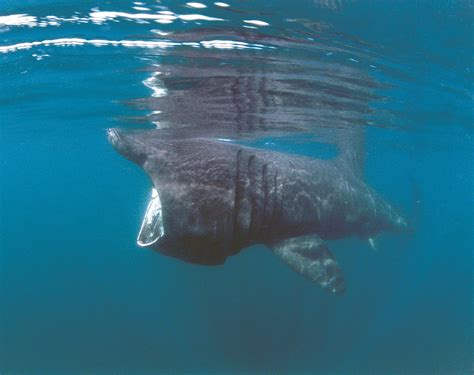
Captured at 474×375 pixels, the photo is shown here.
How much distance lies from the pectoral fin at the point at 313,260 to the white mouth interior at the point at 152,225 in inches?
83.5

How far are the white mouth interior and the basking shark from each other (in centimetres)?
2

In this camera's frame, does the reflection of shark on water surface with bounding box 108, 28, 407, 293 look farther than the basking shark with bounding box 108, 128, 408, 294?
Yes

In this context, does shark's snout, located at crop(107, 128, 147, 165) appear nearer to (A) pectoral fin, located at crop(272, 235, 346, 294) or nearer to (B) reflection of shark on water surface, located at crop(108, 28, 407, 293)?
(B) reflection of shark on water surface, located at crop(108, 28, 407, 293)

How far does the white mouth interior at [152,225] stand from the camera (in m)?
7.06

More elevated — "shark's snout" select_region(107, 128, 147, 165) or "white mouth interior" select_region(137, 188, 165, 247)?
"shark's snout" select_region(107, 128, 147, 165)

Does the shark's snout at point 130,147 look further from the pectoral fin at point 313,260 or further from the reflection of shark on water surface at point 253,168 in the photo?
the pectoral fin at point 313,260

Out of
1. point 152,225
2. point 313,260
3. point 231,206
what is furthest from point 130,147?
point 313,260

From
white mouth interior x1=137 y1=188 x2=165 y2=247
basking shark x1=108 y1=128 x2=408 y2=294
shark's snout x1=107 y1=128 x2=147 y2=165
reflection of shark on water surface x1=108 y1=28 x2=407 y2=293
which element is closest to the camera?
basking shark x1=108 y1=128 x2=408 y2=294

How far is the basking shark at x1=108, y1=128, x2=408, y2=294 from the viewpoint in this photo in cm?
655

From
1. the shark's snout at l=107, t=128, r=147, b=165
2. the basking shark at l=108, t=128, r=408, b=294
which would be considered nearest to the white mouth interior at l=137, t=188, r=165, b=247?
the basking shark at l=108, t=128, r=408, b=294

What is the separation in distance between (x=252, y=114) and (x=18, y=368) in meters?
18.5

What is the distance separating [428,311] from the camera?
31.0 metres

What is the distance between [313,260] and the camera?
693cm

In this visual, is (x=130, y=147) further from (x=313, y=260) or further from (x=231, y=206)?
(x=313, y=260)
